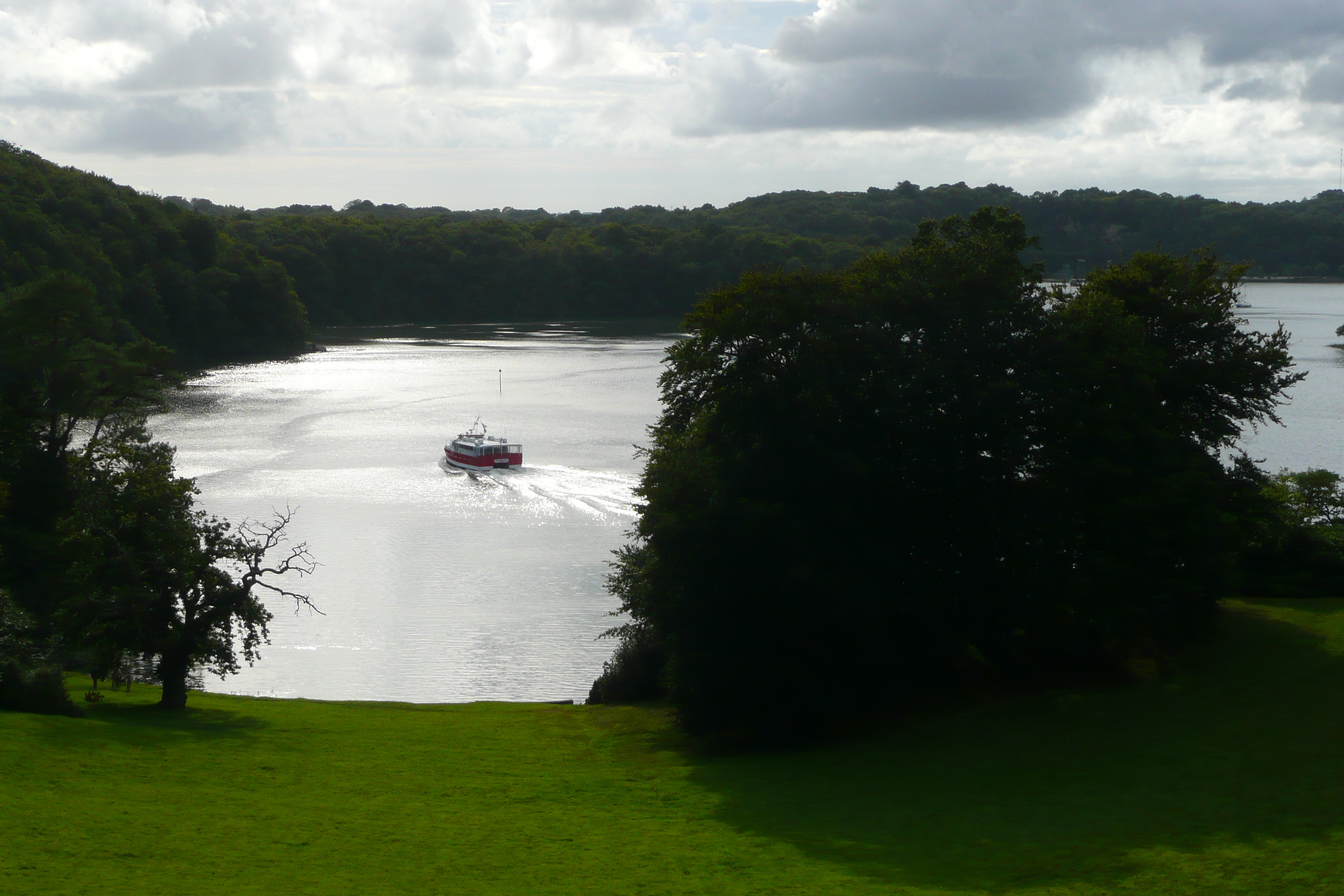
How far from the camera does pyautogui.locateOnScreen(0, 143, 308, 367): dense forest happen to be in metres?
95.7

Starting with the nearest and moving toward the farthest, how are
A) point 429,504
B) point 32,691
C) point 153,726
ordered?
point 32,691 → point 153,726 → point 429,504

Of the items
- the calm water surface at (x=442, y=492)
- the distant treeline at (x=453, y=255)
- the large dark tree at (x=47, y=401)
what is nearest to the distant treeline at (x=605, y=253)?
the distant treeline at (x=453, y=255)

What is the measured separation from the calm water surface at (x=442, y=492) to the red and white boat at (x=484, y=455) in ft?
2.86

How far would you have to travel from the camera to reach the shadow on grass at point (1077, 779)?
14.6 meters

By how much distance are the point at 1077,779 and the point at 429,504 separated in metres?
45.1

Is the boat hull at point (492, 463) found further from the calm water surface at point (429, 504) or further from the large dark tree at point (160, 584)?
the large dark tree at point (160, 584)

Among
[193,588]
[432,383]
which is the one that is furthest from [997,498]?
[432,383]

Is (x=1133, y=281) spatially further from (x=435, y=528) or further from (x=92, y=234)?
(x=92, y=234)

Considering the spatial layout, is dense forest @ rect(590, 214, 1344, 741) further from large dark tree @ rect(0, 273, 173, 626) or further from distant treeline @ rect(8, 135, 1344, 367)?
distant treeline @ rect(8, 135, 1344, 367)

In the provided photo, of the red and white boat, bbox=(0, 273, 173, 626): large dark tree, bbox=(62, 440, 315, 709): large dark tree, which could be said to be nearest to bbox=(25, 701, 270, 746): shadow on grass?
bbox=(62, 440, 315, 709): large dark tree

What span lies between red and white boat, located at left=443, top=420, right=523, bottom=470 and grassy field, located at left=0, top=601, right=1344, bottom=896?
40.3 metres

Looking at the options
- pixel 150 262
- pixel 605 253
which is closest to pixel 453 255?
pixel 605 253

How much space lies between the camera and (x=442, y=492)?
61.6 meters

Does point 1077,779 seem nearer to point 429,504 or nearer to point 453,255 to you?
point 429,504
